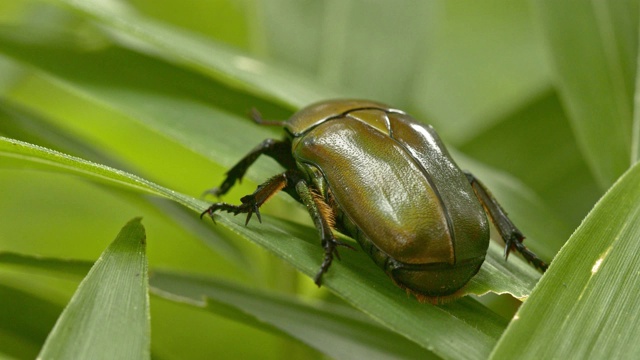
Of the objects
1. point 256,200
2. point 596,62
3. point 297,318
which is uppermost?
point 596,62

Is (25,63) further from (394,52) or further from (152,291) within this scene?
(394,52)

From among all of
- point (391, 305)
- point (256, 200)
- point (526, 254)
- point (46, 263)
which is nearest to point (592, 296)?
point (391, 305)

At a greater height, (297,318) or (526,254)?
(526,254)

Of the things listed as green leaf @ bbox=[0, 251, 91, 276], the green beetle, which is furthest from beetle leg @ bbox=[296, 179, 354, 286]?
green leaf @ bbox=[0, 251, 91, 276]

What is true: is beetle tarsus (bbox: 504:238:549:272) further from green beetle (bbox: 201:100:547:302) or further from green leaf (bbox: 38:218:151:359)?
green leaf (bbox: 38:218:151:359)

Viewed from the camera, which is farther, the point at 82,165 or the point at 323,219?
the point at 323,219

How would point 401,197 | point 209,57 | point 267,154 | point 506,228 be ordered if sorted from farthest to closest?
point 209,57
point 267,154
point 506,228
point 401,197

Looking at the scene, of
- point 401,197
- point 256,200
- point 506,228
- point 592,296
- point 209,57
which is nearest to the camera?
point 592,296

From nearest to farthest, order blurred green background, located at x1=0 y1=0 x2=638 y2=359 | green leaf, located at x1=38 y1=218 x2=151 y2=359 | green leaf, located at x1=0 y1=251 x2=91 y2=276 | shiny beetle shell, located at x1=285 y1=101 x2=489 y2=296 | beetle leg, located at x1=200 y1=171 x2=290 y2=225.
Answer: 1. green leaf, located at x1=38 y1=218 x2=151 y2=359
2. shiny beetle shell, located at x1=285 y1=101 x2=489 y2=296
3. beetle leg, located at x1=200 y1=171 x2=290 y2=225
4. green leaf, located at x1=0 y1=251 x2=91 y2=276
5. blurred green background, located at x1=0 y1=0 x2=638 y2=359

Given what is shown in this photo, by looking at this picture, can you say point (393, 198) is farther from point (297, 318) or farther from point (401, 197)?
point (297, 318)
